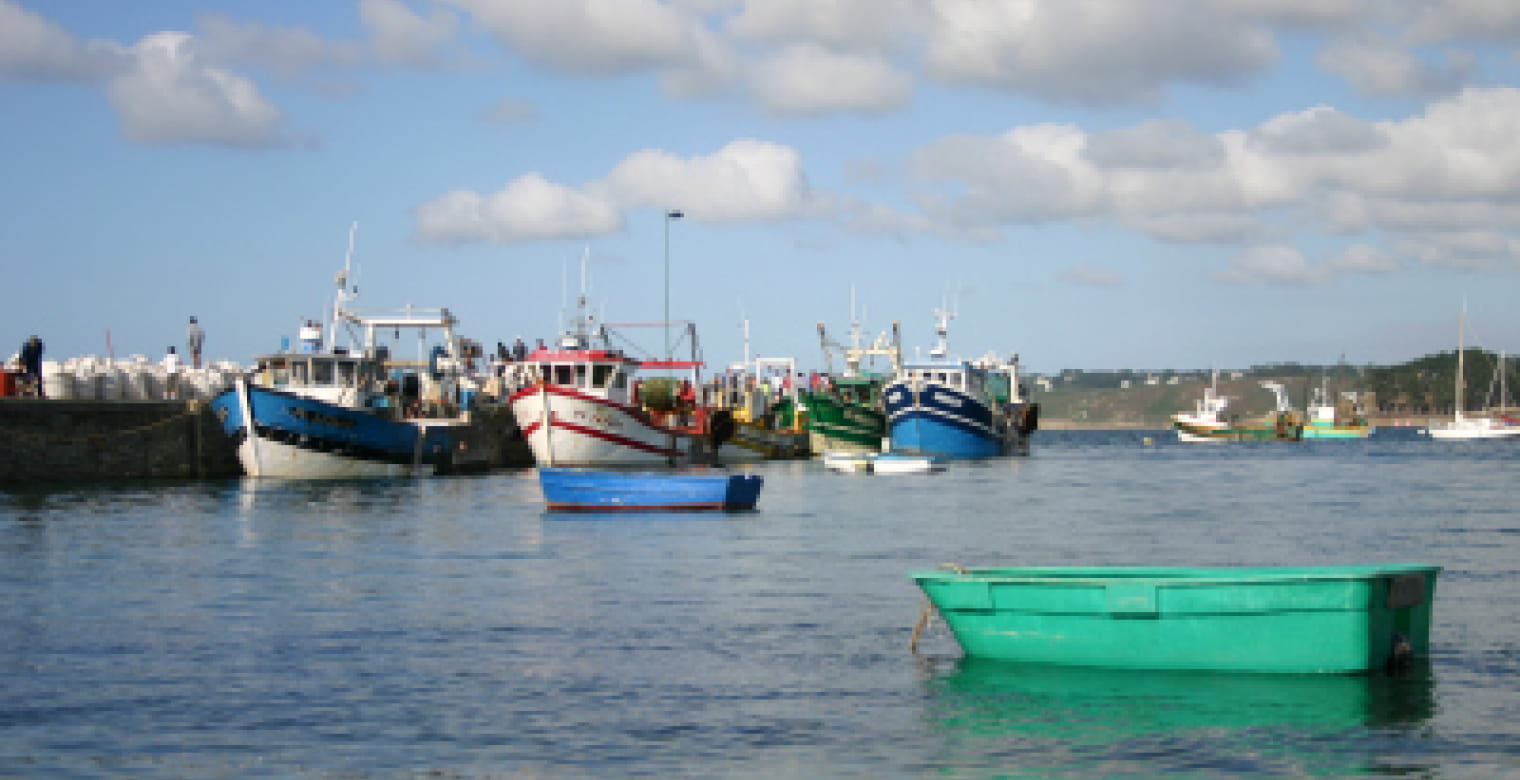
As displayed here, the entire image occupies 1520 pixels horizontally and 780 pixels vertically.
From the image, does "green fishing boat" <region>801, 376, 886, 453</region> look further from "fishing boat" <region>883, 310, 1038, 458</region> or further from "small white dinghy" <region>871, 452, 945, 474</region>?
"small white dinghy" <region>871, 452, 945, 474</region>

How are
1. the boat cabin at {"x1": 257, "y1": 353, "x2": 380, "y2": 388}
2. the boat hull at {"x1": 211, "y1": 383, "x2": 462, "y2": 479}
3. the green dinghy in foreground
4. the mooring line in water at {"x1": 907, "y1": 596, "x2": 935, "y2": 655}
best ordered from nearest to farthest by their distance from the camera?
the green dinghy in foreground < the mooring line in water at {"x1": 907, "y1": 596, "x2": 935, "y2": 655} < the boat hull at {"x1": 211, "y1": 383, "x2": 462, "y2": 479} < the boat cabin at {"x1": 257, "y1": 353, "x2": 380, "y2": 388}

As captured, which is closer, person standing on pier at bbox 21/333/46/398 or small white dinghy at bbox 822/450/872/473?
person standing on pier at bbox 21/333/46/398

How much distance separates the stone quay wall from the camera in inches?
2443

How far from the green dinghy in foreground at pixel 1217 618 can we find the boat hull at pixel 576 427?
62520 millimetres

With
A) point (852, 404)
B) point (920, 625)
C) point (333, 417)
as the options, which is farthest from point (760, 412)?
point (920, 625)

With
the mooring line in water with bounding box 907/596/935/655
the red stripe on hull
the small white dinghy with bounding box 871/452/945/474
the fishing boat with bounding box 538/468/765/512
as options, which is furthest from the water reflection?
the small white dinghy with bounding box 871/452/945/474

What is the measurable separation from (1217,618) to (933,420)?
92.2m

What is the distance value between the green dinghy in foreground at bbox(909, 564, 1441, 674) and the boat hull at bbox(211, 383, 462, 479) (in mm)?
49667

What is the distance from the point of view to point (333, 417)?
2744 inches

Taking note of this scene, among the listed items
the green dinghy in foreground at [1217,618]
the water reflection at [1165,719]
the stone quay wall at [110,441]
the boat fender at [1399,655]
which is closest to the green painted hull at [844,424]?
the stone quay wall at [110,441]

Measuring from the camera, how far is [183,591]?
31.9 m

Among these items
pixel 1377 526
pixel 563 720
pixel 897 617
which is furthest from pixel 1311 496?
pixel 563 720

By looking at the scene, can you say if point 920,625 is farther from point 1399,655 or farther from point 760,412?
point 760,412

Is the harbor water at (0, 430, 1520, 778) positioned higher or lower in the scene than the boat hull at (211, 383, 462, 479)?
lower
